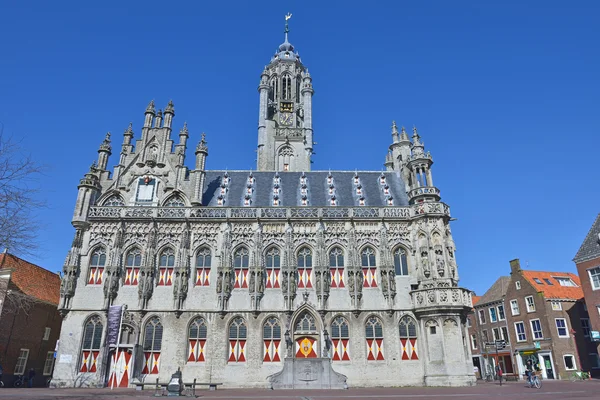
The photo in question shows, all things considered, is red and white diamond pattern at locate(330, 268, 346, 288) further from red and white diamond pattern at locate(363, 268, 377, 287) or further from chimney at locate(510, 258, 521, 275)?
chimney at locate(510, 258, 521, 275)

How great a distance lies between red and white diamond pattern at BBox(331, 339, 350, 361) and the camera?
25750 millimetres

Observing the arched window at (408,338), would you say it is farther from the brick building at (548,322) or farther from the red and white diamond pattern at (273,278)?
the brick building at (548,322)

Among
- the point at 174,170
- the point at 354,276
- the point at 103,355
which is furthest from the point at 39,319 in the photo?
the point at 354,276

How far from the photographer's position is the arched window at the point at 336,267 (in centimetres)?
2751

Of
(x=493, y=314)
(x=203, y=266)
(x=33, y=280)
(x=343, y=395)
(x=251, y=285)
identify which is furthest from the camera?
(x=493, y=314)

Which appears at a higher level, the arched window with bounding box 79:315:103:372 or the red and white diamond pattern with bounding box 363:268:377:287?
the red and white diamond pattern with bounding box 363:268:377:287

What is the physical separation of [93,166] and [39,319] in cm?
1265

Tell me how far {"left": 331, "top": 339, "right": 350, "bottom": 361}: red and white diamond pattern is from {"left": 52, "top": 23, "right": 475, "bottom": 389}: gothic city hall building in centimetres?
9

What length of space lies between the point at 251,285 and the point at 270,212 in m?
5.59

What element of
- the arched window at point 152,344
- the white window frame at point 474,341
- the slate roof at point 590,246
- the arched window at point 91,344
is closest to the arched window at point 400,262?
the arched window at point 152,344

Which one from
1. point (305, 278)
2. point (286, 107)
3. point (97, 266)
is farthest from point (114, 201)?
point (286, 107)

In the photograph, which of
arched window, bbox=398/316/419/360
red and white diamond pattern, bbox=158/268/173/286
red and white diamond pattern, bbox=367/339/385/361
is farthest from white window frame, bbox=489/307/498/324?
red and white diamond pattern, bbox=158/268/173/286

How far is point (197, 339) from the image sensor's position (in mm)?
25859

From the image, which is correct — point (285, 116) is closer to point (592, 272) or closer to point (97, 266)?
point (97, 266)
